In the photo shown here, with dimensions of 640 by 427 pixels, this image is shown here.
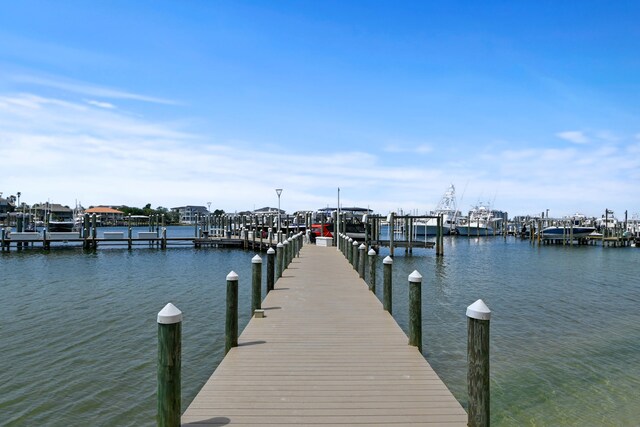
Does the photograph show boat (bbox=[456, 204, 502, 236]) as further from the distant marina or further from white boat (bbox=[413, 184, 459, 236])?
the distant marina

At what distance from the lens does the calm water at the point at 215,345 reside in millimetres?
8246

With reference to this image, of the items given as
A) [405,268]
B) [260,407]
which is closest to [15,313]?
[260,407]

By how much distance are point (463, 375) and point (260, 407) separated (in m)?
6.18

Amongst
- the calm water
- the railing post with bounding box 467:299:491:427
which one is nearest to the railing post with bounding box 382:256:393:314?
the calm water

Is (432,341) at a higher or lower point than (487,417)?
lower

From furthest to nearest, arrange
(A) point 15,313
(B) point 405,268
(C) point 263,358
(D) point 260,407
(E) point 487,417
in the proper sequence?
(B) point 405,268 < (A) point 15,313 < (C) point 263,358 < (D) point 260,407 < (E) point 487,417

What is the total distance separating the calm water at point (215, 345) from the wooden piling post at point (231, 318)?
1.83 meters

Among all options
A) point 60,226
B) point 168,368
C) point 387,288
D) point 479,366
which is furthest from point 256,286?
point 60,226

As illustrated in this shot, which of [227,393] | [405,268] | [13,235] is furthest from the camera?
[13,235]

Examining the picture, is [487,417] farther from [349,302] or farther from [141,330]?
[141,330]

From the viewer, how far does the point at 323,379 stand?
5.98 meters

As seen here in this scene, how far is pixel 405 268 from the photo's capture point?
107 feet

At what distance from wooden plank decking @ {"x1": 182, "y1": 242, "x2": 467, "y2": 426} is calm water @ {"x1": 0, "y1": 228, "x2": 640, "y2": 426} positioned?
6.96 ft

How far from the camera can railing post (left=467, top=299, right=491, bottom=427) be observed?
4648 millimetres
